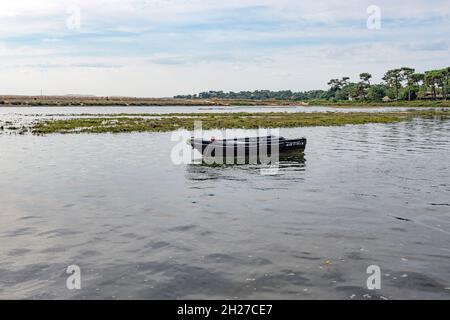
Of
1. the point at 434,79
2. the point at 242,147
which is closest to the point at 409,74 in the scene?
the point at 434,79

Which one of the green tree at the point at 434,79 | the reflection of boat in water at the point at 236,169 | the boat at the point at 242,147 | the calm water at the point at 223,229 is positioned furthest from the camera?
the green tree at the point at 434,79

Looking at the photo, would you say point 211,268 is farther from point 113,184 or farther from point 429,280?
point 113,184

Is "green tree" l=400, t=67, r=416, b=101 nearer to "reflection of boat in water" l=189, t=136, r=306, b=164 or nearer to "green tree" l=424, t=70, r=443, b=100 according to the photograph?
"green tree" l=424, t=70, r=443, b=100

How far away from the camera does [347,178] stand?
1139 inches

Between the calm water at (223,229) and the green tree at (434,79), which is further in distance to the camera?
the green tree at (434,79)

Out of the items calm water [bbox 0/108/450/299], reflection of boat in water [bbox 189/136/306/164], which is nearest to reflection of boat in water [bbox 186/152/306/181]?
calm water [bbox 0/108/450/299]

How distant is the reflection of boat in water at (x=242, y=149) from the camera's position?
3519cm

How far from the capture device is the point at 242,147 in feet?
116

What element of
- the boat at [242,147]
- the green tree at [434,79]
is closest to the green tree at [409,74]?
the green tree at [434,79]

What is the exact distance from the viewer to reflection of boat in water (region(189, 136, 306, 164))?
3519 cm

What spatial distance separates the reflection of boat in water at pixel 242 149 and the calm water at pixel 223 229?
2070mm

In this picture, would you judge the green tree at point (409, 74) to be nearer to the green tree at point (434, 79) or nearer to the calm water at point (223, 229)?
the green tree at point (434, 79)

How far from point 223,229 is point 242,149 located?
17688mm
